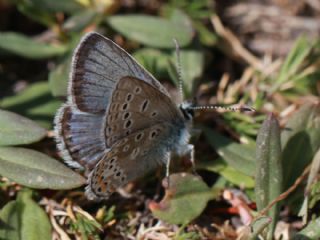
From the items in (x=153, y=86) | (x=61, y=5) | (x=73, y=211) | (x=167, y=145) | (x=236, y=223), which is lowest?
(x=236, y=223)

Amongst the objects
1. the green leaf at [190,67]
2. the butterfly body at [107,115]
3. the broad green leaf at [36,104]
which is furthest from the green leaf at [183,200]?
the broad green leaf at [36,104]

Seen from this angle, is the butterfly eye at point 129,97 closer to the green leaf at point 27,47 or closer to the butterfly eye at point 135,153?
the butterfly eye at point 135,153

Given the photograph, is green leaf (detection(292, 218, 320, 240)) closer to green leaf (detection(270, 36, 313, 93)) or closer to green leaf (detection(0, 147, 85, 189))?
green leaf (detection(0, 147, 85, 189))

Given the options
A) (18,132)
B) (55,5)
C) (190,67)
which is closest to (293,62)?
(190,67)

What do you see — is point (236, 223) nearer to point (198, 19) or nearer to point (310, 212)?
point (310, 212)

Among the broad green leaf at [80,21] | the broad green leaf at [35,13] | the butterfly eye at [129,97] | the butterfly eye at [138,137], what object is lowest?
the butterfly eye at [138,137]

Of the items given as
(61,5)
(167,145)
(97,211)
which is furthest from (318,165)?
(61,5)

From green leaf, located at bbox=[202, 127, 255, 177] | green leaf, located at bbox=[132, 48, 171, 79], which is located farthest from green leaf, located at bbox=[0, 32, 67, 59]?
green leaf, located at bbox=[202, 127, 255, 177]

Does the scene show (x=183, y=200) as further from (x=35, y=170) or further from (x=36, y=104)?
(x=36, y=104)
